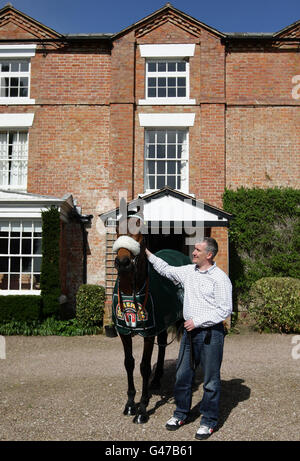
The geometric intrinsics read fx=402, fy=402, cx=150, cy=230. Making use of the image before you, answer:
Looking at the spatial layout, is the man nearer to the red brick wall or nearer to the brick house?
the brick house

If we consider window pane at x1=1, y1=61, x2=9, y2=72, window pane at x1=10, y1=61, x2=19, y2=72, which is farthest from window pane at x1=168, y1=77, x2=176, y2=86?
window pane at x1=1, y1=61, x2=9, y2=72

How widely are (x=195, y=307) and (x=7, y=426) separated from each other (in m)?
2.40

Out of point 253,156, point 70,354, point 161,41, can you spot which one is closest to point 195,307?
point 70,354

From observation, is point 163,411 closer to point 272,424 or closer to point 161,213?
point 272,424

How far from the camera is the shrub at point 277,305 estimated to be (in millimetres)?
9422

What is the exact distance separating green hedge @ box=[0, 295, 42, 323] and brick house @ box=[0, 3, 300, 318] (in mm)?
1932

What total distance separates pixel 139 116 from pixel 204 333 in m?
9.46

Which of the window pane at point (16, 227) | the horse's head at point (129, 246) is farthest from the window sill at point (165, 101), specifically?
the horse's head at point (129, 246)

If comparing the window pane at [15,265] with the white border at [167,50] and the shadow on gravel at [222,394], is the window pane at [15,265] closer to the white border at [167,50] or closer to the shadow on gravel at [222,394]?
the shadow on gravel at [222,394]

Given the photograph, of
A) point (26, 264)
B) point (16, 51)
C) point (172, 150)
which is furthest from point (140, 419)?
point (16, 51)

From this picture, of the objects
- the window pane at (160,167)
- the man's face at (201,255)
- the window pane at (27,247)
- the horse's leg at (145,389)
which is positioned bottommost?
the horse's leg at (145,389)

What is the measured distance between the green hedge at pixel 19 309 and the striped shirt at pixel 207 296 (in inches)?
265

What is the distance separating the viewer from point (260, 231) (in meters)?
11.9
